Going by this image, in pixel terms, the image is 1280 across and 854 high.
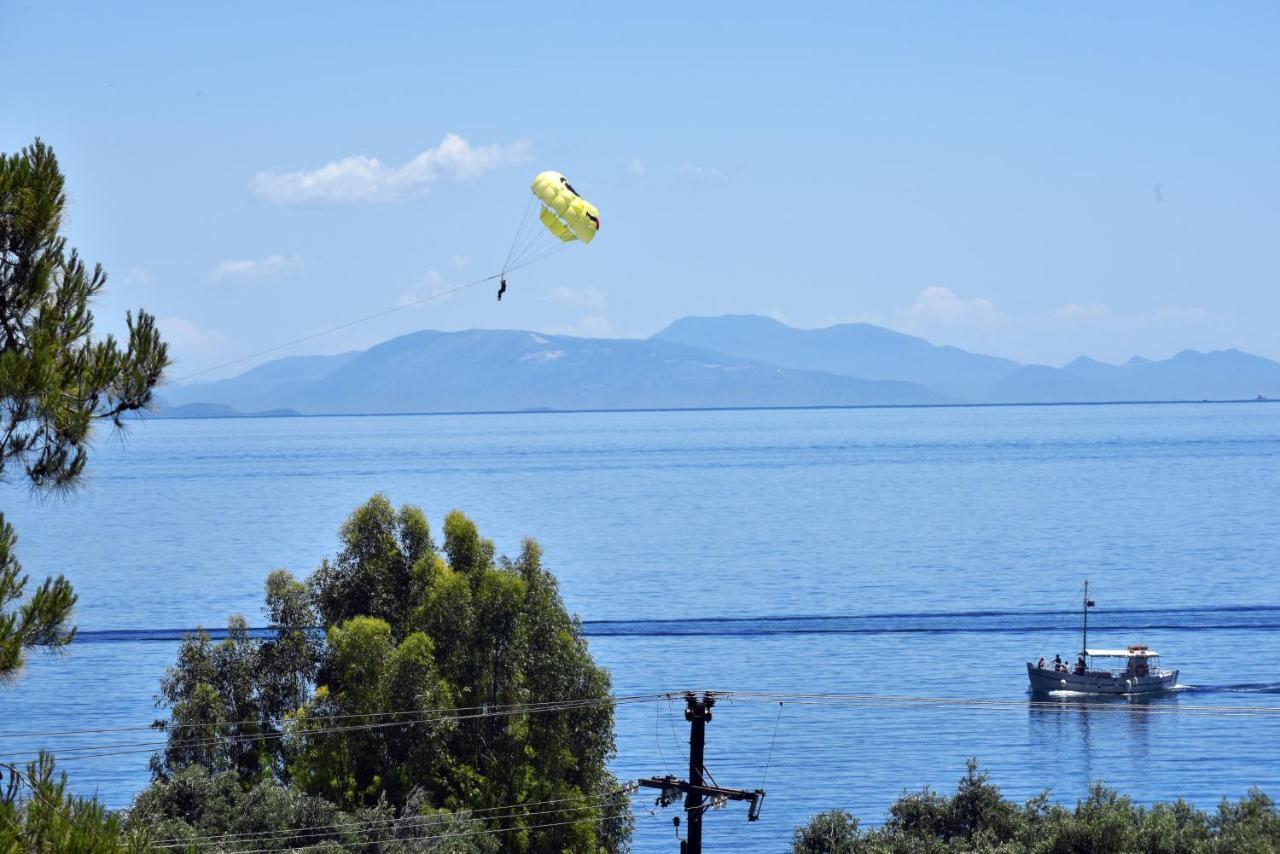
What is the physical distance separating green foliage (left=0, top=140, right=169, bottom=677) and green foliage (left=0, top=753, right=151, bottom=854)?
1615 mm

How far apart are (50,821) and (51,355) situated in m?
4.29

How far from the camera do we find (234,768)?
33000mm

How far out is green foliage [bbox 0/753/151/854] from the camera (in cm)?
1184

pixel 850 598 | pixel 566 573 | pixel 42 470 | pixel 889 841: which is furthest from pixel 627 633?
pixel 42 470

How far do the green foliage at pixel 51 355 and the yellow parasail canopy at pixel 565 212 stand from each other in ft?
55.5

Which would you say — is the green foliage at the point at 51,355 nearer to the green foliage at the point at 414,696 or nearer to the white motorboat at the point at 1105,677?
the green foliage at the point at 414,696

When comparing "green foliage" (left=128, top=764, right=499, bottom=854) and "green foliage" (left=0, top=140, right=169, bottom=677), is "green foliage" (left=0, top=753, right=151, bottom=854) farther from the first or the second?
"green foliage" (left=128, top=764, right=499, bottom=854)

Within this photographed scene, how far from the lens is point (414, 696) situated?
3150 centimetres

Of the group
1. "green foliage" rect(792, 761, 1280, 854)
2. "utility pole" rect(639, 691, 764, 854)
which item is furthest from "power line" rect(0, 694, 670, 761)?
"utility pole" rect(639, 691, 764, 854)

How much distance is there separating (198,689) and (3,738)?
29669 mm

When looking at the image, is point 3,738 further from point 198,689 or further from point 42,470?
point 42,470

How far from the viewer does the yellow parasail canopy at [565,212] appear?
102ft

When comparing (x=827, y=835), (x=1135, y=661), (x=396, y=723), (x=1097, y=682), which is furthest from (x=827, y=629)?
(x=396, y=723)

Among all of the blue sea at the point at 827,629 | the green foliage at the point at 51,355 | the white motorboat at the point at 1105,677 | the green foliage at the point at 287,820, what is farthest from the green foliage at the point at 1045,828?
the white motorboat at the point at 1105,677
